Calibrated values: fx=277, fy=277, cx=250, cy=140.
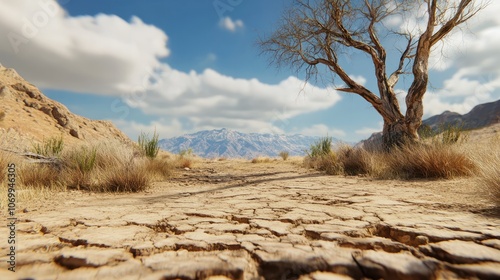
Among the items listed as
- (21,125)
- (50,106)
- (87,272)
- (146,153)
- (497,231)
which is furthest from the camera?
(50,106)

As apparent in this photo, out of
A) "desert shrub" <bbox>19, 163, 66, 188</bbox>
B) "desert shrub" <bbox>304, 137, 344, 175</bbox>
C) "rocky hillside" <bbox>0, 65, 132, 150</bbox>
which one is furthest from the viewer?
"rocky hillside" <bbox>0, 65, 132, 150</bbox>

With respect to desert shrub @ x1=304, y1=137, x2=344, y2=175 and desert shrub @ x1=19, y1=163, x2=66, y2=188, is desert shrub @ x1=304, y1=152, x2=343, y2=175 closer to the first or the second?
desert shrub @ x1=304, y1=137, x2=344, y2=175

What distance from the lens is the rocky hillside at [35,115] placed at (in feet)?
62.6

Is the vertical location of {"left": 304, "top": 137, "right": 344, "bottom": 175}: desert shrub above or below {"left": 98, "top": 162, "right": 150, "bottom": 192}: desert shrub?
above

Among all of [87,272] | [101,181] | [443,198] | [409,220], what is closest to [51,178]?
[101,181]

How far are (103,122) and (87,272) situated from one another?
114 ft

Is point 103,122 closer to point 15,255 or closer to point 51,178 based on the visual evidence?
point 51,178

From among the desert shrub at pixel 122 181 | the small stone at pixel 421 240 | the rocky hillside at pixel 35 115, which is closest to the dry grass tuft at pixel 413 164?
the small stone at pixel 421 240

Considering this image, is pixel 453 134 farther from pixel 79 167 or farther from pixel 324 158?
pixel 79 167

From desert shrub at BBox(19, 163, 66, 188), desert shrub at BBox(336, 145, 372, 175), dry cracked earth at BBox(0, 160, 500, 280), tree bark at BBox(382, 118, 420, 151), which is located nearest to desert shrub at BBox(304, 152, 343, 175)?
desert shrub at BBox(336, 145, 372, 175)

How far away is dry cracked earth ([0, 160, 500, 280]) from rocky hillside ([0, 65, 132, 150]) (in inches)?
685

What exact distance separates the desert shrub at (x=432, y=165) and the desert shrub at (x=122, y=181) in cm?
497

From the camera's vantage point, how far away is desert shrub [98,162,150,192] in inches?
193

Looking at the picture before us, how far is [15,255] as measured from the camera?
1659 mm
